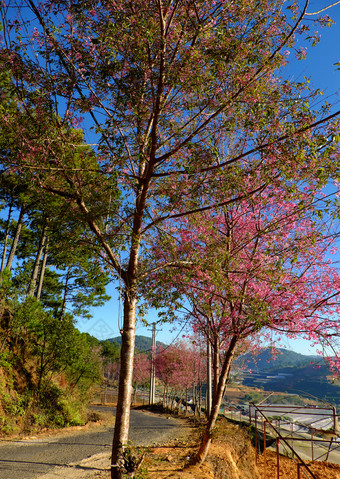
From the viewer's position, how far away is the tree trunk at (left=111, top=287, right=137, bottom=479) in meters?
5.16

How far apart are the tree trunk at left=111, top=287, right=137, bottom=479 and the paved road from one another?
3.80 meters

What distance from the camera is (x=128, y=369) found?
560cm

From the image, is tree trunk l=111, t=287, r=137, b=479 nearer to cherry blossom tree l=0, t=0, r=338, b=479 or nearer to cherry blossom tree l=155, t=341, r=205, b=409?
cherry blossom tree l=0, t=0, r=338, b=479

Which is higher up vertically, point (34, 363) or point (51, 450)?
point (34, 363)

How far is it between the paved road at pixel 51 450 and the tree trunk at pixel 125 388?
3803mm

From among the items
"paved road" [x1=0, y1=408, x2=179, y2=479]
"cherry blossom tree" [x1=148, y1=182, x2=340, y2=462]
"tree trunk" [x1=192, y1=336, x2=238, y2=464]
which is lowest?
"paved road" [x1=0, y1=408, x2=179, y2=479]

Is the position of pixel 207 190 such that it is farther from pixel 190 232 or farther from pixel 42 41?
pixel 42 41

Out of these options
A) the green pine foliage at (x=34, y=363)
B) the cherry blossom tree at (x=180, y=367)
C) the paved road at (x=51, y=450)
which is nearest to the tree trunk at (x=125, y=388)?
the paved road at (x=51, y=450)

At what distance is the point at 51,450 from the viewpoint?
34.2ft

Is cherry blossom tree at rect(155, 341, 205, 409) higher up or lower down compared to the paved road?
higher up

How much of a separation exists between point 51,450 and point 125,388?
7.19m

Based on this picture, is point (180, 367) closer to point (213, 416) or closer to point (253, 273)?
point (213, 416)

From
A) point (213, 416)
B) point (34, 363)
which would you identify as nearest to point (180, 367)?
point (34, 363)

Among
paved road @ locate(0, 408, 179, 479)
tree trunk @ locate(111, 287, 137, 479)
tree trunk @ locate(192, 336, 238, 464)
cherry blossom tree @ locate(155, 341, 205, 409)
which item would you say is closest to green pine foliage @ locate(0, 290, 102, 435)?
paved road @ locate(0, 408, 179, 479)
